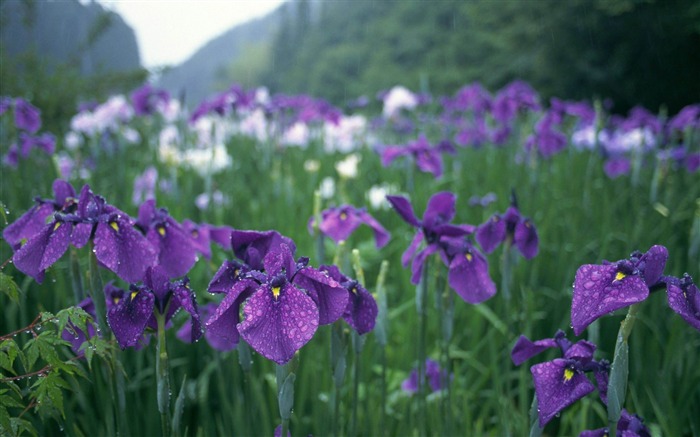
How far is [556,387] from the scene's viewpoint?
1.26 m

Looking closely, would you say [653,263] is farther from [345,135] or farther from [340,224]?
[345,135]

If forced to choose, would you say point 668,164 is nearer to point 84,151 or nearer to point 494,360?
point 494,360

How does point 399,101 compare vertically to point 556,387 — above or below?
below

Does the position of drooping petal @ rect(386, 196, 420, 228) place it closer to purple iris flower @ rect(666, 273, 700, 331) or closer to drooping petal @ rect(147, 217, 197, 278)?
drooping petal @ rect(147, 217, 197, 278)

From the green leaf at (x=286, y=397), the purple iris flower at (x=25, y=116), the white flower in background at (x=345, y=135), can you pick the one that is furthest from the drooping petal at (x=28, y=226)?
the white flower in background at (x=345, y=135)

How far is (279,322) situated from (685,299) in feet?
2.71

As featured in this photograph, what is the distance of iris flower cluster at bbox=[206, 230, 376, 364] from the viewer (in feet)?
3.56

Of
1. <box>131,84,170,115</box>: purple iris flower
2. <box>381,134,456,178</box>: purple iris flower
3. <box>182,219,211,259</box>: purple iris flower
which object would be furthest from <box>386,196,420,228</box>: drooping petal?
<box>131,84,170,115</box>: purple iris flower

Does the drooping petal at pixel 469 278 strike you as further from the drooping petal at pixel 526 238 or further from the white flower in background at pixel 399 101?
the white flower in background at pixel 399 101

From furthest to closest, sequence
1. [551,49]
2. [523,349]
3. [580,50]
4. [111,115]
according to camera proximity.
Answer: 1. [551,49]
2. [580,50]
3. [111,115]
4. [523,349]

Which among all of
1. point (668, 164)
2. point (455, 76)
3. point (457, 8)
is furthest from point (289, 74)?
point (668, 164)

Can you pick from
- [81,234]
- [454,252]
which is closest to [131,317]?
[81,234]

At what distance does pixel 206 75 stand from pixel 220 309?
8702cm

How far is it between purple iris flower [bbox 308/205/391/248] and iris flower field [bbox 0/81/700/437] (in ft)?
0.03
